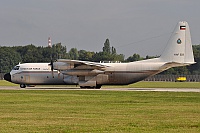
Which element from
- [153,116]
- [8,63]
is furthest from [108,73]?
[8,63]

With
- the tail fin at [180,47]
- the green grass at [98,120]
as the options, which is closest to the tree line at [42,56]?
the tail fin at [180,47]

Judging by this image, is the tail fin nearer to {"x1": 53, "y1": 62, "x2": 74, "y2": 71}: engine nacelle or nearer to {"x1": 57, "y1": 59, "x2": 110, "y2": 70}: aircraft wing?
{"x1": 57, "y1": 59, "x2": 110, "y2": 70}: aircraft wing

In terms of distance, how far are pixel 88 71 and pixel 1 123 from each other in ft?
127

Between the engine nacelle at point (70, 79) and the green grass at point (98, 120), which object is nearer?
the green grass at point (98, 120)

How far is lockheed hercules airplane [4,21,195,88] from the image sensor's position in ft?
193

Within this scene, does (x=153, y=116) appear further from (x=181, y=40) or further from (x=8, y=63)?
(x=8, y=63)

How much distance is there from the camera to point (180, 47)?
5947cm

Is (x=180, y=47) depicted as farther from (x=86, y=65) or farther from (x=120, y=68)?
(x=86, y=65)

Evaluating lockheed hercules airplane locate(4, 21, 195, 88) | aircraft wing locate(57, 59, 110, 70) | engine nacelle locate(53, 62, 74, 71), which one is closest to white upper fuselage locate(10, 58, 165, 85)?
lockheed hercules airplane locate(4, 21, 195, 88)

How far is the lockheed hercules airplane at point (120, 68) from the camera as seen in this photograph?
5881cm

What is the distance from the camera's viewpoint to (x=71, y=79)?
60.2 meters

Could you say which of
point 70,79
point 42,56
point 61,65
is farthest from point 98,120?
point 42,56

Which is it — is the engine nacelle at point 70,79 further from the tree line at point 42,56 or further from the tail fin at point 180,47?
the tree line at point 42,56

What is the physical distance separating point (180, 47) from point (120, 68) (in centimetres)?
754
